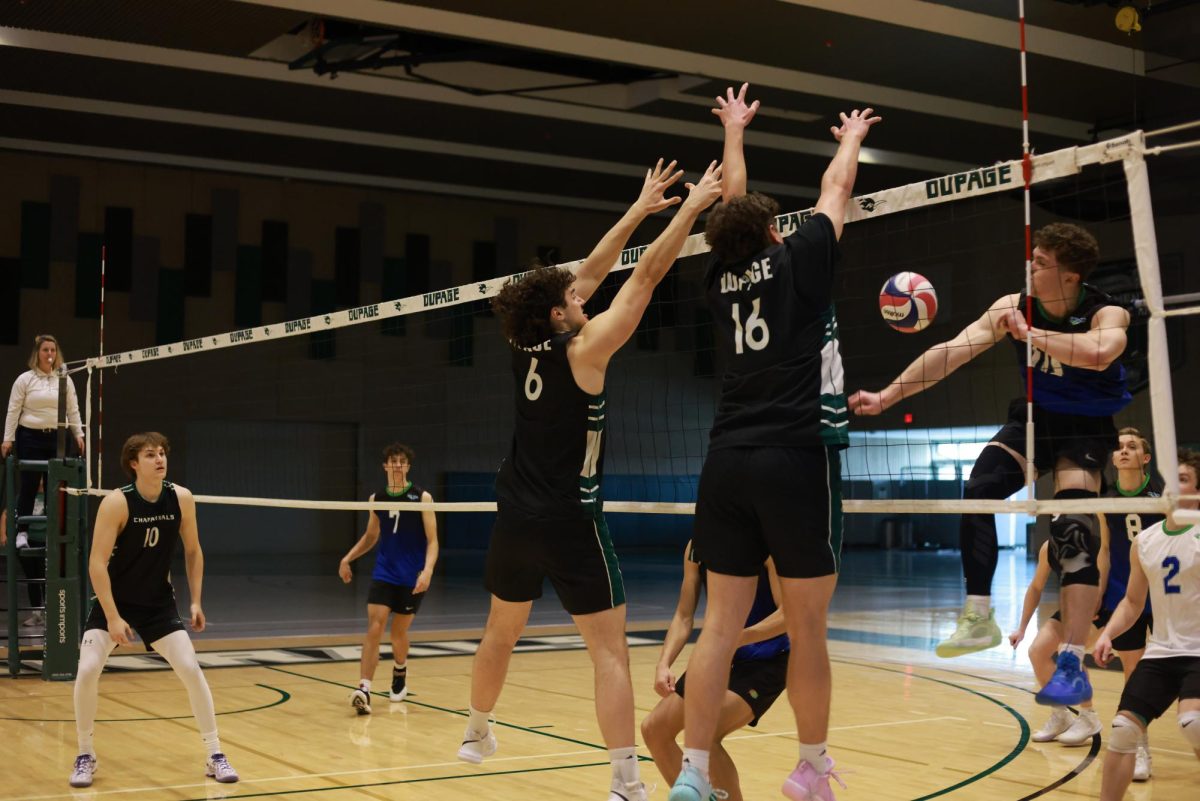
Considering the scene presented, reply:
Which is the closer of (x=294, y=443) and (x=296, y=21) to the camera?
(x=296, y=21)

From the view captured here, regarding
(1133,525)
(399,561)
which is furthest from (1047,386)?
(399,561)

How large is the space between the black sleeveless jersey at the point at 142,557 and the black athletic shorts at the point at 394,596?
7.05ft

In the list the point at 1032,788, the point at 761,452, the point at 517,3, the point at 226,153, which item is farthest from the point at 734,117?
the point at 226,153

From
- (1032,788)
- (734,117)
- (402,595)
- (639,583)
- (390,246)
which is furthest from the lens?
(390,246)

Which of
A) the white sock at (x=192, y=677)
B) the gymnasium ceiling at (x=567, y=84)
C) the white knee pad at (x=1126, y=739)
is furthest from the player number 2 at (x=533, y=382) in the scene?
the gymnasium ceiling at (x=567, y=84)

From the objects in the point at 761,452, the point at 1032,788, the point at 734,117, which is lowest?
the point at 1032,788

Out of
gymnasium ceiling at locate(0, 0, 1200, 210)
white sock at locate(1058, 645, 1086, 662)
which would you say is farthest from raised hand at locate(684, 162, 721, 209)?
gymnasium ceiling at locate(0, 0, 1200, 210)

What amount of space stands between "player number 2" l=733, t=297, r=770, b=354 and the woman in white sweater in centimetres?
832

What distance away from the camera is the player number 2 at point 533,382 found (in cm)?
450

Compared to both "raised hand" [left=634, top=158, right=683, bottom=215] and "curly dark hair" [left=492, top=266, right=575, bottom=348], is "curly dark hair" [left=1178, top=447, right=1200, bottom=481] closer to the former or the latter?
"raised hand" [left=634, top=158, right=683, bottom=215]

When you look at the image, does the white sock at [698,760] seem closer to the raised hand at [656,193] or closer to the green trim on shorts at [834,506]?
the green trim on shorts at [834,506]

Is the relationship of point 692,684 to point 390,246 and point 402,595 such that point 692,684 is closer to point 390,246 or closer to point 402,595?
point 402,595

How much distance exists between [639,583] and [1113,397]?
14.7m

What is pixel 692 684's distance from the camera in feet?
13.0
